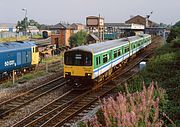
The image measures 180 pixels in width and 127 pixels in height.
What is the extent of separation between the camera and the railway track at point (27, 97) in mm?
15373

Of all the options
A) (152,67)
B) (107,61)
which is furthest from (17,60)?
(152,67)

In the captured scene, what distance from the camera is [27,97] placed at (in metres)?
17.9

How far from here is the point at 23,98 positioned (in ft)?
58.0

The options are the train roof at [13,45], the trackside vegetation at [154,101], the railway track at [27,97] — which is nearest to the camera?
the trackside vegetation at [154,101]

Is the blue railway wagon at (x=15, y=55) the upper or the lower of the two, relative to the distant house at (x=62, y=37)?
lower

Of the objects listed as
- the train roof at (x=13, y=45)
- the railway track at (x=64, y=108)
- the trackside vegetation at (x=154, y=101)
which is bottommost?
the railway track at (x=64, y=108)

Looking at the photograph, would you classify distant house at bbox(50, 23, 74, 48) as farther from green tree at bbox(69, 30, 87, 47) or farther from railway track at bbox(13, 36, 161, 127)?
railway track at bbox(13, 36, 161, 127)

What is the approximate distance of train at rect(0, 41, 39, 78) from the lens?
22.3m

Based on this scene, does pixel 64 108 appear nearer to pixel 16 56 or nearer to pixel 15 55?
pixel 15 55

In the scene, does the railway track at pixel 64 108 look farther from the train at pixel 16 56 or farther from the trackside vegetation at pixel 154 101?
the train at pixel 16 56

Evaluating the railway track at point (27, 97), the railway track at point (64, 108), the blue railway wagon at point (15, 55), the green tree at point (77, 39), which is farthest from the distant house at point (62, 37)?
the railway track at point (64, 108)

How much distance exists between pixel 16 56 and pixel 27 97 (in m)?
7.09

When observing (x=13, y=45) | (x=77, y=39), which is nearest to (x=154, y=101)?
(x=13, y=45)

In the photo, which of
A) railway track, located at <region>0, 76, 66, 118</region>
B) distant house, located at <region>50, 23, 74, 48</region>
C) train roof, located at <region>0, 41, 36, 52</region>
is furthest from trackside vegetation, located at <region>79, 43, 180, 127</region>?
distant house, located at <region>50, 23, 74, 48</region>
